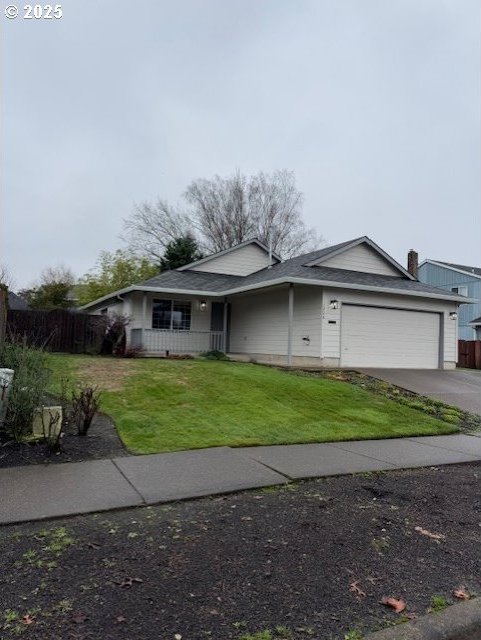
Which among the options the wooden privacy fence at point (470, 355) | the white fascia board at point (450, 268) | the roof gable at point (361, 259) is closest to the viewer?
the roof gable at point (361, 259)

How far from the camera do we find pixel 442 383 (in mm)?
13641

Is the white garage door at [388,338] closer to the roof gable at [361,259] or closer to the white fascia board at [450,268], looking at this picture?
the roof gable at [361,259]

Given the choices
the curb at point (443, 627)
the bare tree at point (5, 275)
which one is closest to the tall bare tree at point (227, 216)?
the bare tree at point (5, 275)

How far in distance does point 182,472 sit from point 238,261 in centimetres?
1767

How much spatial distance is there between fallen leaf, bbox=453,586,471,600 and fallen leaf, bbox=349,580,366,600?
0.58 metres

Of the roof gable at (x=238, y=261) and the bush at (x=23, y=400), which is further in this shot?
the roof gable at (x=238, y=261)

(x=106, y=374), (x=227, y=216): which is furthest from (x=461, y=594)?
(x=227, y=216)

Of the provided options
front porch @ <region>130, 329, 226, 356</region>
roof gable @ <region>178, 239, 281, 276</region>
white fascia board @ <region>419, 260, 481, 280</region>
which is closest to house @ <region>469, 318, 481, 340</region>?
white fascia board @ <region>419, 260, 481, 280</region>

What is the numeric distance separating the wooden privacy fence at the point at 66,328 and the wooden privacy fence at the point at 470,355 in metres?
17.1

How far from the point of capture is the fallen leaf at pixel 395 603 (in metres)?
2.70

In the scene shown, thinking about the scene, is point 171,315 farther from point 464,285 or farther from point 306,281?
point 464,285

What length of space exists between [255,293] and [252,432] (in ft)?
36.2

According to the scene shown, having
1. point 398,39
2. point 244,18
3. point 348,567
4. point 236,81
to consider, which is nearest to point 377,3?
point 398,39

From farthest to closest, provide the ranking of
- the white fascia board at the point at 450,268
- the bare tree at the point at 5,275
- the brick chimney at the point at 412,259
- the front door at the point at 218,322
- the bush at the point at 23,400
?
the white fascia board at the point at 450,268, the brick chimney at the point at 412,259, the bare tree at the point at 5,275, the front door at the point at 218,322, the bush at the point at 23,400
